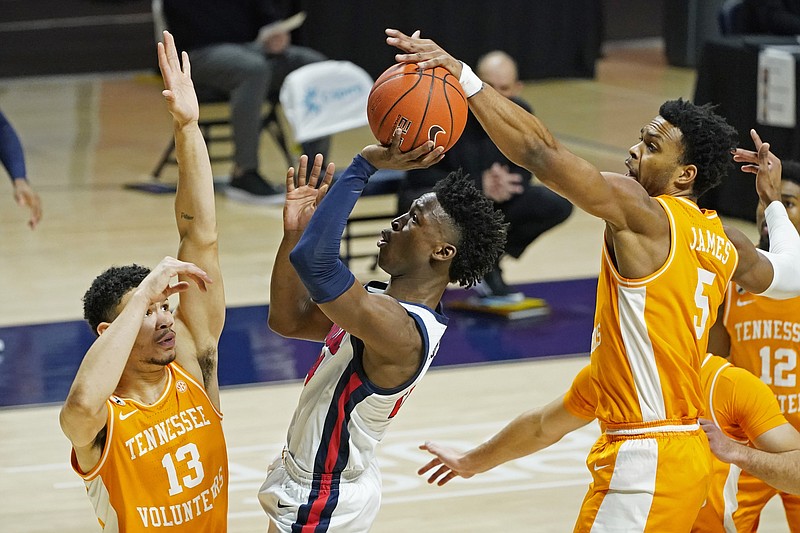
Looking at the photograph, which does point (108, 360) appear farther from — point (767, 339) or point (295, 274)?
point (767, 339)

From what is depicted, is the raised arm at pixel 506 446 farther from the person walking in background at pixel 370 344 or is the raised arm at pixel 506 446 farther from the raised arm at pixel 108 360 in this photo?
the raised arm at pixel 108 360

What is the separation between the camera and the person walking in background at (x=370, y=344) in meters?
3.38

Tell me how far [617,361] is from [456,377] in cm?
335

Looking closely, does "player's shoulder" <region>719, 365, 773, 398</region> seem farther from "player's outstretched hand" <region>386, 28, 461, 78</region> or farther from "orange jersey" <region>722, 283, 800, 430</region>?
"player's outstretched hand" <region>386, 28, 461, 78</region>

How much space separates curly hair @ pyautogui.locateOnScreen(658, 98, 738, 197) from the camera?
382cm

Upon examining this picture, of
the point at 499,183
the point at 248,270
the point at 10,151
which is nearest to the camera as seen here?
the point at 10,151

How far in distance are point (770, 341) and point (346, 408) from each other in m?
1.85

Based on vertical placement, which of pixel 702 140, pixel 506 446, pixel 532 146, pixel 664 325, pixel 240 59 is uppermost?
pixel 532 146

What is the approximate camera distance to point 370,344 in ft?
11.1

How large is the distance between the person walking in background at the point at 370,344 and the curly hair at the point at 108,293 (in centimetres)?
48

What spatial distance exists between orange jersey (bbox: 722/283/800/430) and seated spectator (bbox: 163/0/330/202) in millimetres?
6739

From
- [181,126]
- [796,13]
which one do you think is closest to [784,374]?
[181,126]

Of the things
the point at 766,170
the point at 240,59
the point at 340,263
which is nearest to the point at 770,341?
the point at 766,170

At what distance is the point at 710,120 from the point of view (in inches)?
152
